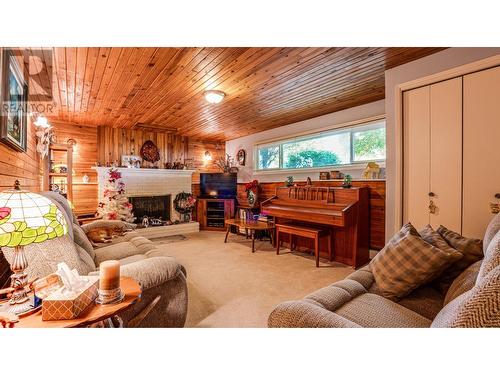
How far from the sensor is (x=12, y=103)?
6.40 ft

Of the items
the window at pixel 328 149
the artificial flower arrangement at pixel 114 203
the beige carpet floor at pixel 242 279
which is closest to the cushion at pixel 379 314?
the beige carpet floor at pixel 242 279

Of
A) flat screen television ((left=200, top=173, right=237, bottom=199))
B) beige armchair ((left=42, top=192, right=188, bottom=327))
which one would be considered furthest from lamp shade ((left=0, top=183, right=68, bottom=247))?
flat screen television ((left=200, top=173, right=237, bottom=199))

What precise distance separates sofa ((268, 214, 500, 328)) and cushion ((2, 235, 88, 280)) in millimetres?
1234

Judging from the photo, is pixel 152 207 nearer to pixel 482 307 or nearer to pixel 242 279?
pixel 242 279

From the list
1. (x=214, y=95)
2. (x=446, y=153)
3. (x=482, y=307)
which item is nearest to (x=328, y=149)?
(x=446, y=153)

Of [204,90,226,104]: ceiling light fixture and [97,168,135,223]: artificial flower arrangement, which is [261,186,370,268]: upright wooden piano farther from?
[97,168,135,223]: artificial flower arrangement

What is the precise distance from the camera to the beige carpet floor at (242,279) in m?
2.08

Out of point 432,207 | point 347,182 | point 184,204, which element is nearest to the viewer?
point 432,207

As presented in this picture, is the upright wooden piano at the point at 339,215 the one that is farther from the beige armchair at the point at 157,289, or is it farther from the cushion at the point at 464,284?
the beige armchair at the point at 157,289

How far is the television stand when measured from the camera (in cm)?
590

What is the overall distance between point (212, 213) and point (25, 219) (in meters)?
5.02
